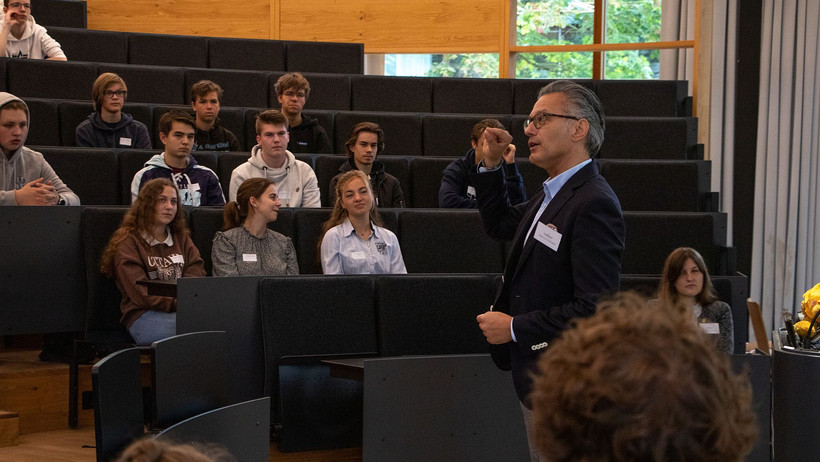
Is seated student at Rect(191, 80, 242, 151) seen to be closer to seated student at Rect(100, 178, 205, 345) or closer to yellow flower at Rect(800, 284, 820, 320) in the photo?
seated student at Rect(100, 178, 205, 345)

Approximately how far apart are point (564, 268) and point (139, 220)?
6.07 feet

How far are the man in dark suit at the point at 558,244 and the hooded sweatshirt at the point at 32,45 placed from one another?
3.65m

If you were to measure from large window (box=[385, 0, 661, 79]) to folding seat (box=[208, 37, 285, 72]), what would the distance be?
3.78ft

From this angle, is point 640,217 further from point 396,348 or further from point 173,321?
point 173,321

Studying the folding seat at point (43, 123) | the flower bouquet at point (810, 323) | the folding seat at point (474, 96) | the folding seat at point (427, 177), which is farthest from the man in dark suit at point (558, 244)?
the folding seat at point (474, 96)

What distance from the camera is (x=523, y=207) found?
179cm

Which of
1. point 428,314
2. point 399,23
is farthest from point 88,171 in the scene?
point 399,23

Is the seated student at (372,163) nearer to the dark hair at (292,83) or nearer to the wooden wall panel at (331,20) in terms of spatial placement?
A: the dark hair at (292,83)

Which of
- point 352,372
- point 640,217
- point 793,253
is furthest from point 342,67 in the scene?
point 352,372

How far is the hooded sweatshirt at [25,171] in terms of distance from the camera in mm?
3193

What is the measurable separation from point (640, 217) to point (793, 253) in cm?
179

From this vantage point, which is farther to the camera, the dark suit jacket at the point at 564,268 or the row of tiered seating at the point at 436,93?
the row of tiered seating at the point at 436,93

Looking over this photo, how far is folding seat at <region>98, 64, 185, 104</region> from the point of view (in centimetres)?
448

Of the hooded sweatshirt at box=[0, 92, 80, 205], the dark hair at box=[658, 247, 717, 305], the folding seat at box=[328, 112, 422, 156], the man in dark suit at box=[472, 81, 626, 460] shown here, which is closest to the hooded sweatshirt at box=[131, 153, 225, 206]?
the hooded sweatshirt at box=[0, 92, 80, 205]
